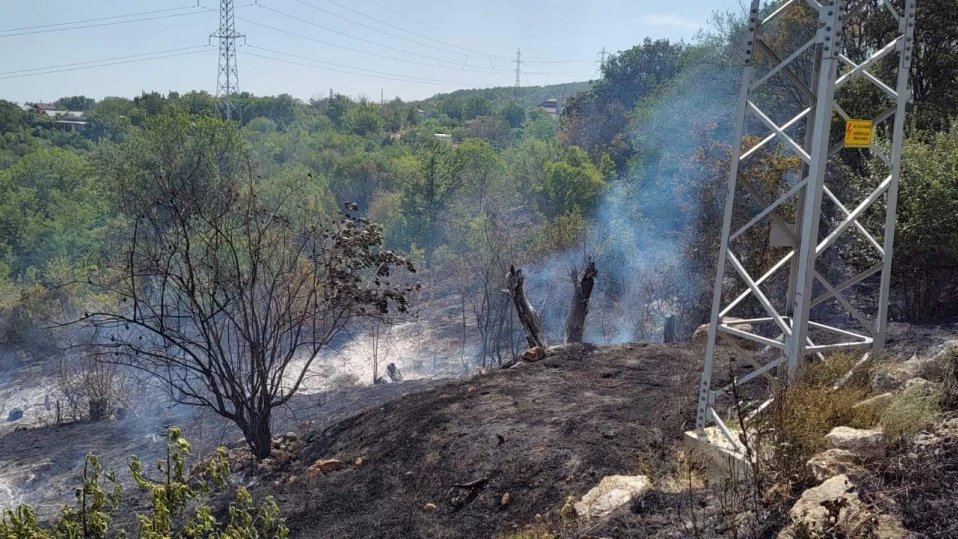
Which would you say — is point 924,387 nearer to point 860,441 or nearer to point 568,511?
point 860,441

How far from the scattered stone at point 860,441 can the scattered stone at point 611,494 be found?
3.58ft

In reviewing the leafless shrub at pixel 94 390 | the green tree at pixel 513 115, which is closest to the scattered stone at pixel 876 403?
the leafless shrub at pixel 94 390

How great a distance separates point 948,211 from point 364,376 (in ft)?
49.5

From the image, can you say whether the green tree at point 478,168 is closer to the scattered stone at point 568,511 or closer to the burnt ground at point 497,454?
the burnt ground at point 497,454

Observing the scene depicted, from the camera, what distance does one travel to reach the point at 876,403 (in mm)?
4355

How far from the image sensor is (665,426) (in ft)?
18.6

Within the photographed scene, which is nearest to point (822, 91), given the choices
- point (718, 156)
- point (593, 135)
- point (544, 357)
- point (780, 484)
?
point (780, 484)

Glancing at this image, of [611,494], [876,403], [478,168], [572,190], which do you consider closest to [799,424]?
[876,403]

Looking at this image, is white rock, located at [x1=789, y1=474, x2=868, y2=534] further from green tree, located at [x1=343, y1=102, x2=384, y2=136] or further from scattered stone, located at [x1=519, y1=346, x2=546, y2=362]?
green tree, located at [x1=343, y1=102, x2=384, y2=136]

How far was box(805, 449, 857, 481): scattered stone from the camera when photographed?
3595 millimetres

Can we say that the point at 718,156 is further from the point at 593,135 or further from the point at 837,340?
the point at 593,135

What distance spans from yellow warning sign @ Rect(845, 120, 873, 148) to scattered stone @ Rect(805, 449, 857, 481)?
1929 mm

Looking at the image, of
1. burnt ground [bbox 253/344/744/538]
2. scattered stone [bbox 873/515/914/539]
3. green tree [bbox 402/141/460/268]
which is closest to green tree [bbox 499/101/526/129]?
green tree [bbox 402/141/460/268]

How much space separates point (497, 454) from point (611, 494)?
4.35 feet
